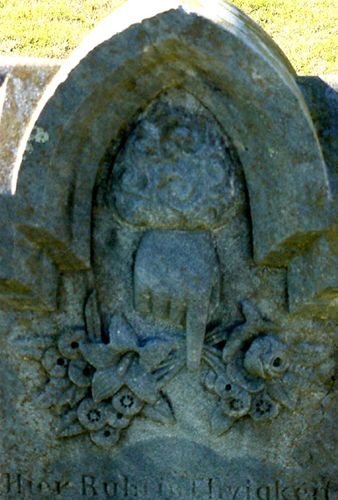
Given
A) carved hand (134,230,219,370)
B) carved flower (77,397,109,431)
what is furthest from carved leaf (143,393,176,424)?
carved hand (134,230,219,370)

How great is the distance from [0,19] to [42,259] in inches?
137

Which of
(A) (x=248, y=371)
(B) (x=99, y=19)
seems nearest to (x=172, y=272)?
(A) (x=248, y=371)

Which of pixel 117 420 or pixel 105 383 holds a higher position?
pixel 105 383

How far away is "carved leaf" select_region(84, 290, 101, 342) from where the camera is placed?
2832 mm

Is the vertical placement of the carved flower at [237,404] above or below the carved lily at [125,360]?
below

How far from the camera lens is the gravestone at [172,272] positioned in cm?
252

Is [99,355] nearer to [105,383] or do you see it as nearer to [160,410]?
[105,383]

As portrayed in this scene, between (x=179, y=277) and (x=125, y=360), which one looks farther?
(x=125, y=360)

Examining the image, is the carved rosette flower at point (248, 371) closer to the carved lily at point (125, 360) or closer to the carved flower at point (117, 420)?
the carved lily at point (125, 360)

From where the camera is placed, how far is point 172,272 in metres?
2.71

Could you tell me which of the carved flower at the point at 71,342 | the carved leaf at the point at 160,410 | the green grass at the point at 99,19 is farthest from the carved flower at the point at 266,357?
the green grass at the point at 99,19

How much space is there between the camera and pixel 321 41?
570 centimetres

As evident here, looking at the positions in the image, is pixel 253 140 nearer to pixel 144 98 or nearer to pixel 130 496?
pixel 144 98

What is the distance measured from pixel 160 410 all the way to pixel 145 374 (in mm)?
140
